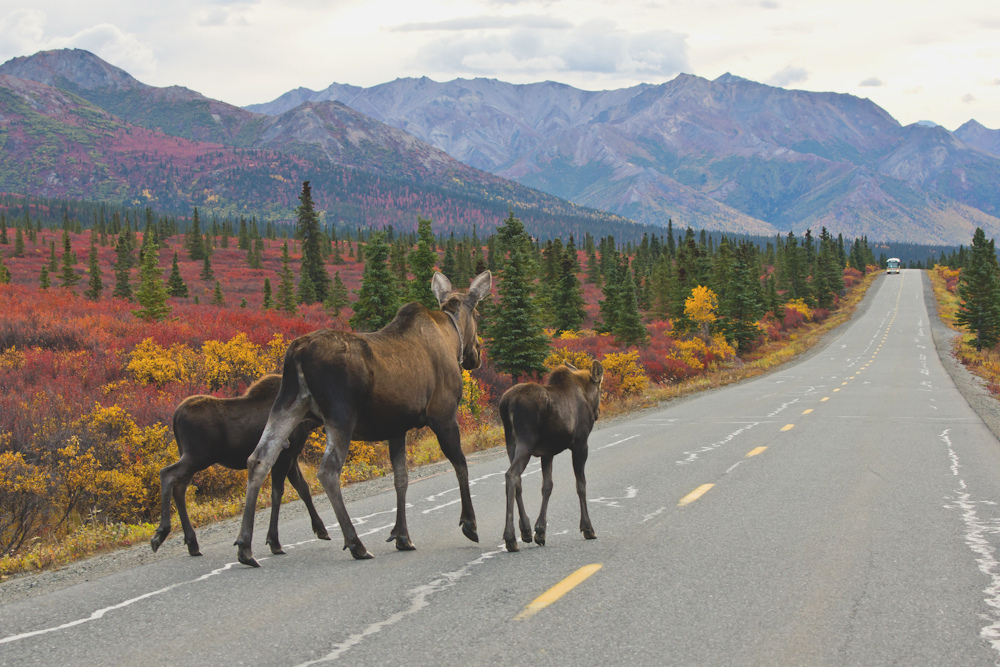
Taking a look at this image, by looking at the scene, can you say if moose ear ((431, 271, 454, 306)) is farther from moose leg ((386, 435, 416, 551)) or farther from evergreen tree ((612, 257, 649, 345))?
evergreen tree ((612, 257, 649, 345))

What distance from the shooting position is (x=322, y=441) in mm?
12352

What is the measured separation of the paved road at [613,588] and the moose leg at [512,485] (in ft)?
0.68

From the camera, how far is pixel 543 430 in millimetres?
6254

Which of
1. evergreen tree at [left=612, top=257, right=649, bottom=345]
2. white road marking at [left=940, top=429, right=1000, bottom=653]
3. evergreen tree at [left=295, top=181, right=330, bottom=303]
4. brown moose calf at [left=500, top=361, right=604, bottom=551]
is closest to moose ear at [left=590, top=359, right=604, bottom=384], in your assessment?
brown moose calf at [left=500, top=361, right=604, bottom=551]

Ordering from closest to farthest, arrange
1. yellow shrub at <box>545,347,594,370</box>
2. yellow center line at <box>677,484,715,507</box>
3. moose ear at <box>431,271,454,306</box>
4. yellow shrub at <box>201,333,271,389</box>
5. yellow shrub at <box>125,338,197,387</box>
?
moose ear at <box>431,271,454,306</box>
yellow center line at <box>677,484,715,507</box>
yellow shrub at <box>125,338,197,387</box>
yellow shrub at <box>201,333,271,389</box>
yellow shrub at <box>545,347,594,370</box>

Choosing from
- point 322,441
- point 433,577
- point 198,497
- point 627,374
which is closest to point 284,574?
point 433,577

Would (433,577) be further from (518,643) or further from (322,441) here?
(322,441)

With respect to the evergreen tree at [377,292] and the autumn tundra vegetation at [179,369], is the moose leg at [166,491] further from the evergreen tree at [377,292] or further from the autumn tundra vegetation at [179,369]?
the evergreen tree at [377,292]

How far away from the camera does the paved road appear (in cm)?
409

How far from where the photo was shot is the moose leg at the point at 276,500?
623cm

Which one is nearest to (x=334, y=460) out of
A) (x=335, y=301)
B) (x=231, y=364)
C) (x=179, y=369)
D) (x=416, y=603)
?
(x=416, y=603)

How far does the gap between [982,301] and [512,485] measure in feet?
190

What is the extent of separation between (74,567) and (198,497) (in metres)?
3.74

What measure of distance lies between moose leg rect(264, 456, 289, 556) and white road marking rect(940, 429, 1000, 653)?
16.6ft
